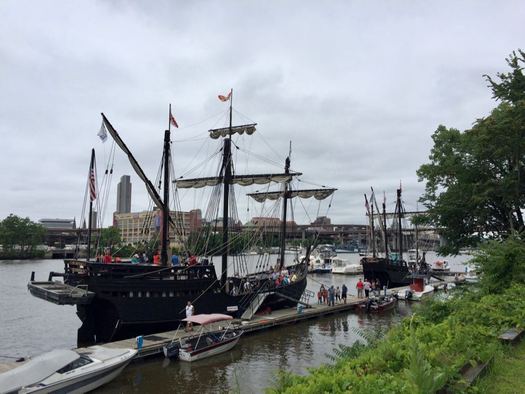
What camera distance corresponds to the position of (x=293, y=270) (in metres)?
42.2

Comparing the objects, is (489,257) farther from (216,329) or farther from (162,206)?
(162,206)

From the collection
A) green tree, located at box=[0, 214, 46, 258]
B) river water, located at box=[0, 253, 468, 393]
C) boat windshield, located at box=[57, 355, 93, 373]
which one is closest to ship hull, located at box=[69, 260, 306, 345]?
river water, located at box=[0, 253, 468, 393]

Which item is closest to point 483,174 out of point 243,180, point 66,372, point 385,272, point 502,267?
point 502,267

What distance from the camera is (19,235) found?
441 ft

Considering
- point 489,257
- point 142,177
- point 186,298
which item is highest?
point 142,177

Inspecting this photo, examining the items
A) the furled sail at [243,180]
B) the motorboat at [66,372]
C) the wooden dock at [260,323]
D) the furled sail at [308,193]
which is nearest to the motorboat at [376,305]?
the wooden dock at [260,323]

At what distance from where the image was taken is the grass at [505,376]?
6609mm

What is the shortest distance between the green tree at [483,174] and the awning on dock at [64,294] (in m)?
20.2

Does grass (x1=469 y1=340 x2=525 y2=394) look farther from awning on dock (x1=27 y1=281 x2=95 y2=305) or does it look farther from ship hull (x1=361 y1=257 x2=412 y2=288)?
ship hull (x1=361 y1=257 x2=412 y2=288)

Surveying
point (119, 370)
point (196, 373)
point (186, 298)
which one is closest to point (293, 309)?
point (186, 298)

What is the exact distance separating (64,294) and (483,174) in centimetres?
2311

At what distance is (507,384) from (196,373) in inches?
613

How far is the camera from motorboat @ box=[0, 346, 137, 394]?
14.5 m

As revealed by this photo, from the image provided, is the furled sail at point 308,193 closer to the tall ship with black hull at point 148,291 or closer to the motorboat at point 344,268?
the tall ship with black hull at point 148,291
